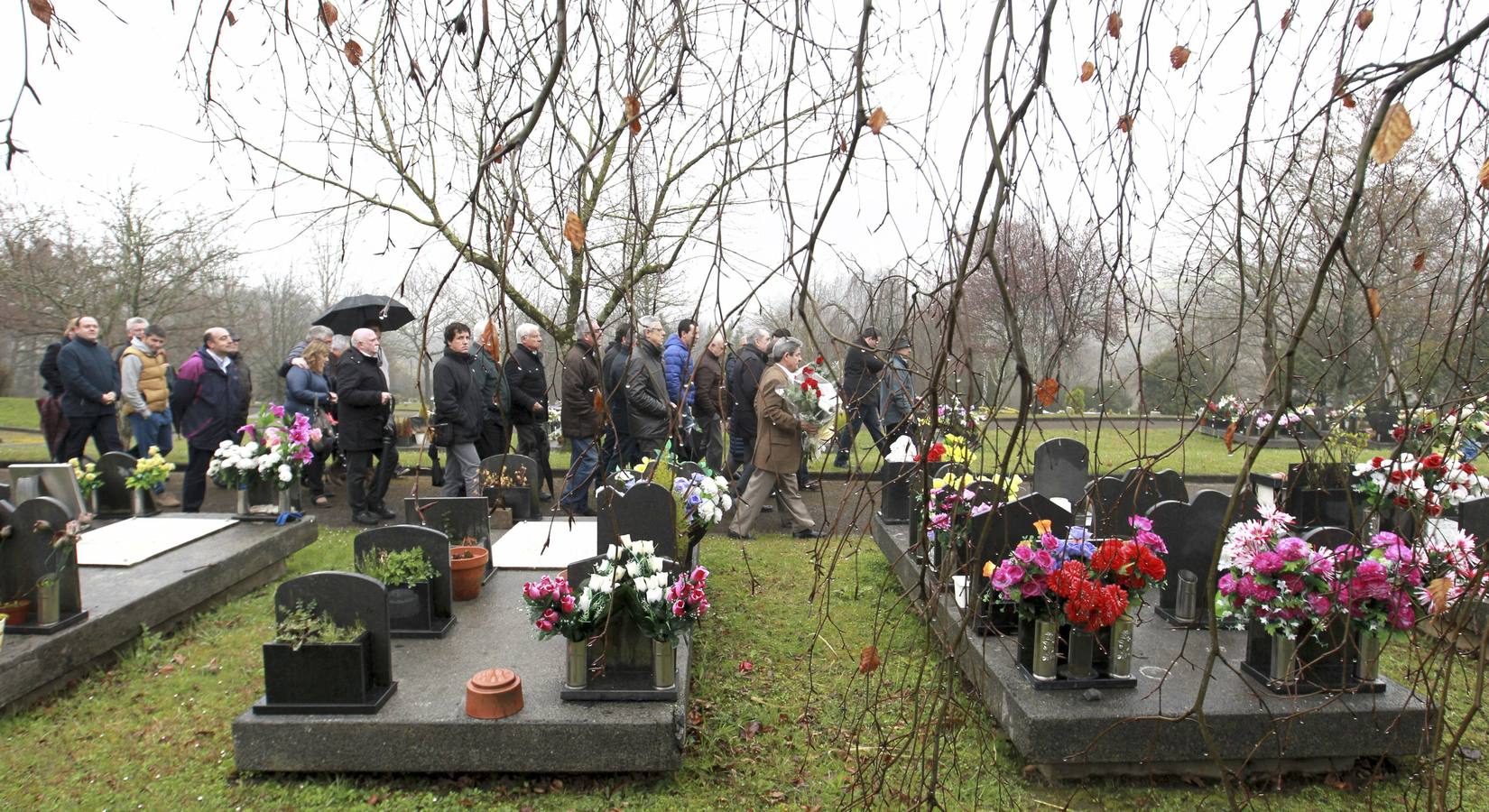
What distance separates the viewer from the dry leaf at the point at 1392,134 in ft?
4.84

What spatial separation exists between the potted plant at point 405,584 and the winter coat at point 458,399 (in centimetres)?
288

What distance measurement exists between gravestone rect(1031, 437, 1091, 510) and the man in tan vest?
337 inches

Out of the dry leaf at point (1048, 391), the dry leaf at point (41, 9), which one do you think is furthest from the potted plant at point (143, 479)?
Answer: the dry leaf at point (1048, 391)

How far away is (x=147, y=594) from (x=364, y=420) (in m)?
2.83

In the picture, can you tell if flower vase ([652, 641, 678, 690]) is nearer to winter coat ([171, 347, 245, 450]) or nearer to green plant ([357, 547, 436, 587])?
green plant ([357, 547, 436, 587])

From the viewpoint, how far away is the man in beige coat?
25.5ft

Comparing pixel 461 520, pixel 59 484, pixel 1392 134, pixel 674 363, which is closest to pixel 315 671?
pixel 461 520

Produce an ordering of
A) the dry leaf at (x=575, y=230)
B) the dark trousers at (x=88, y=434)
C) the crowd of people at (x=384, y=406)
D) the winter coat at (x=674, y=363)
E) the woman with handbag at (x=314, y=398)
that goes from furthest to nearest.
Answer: the woman with handbag at (x=314, y=398) < the dark trousers at (x=88, y=434) < the winter coat at (x=674, y=363) < the crowd of people at (x=384, y=406) < the dry leaf at (x=575, y=230)

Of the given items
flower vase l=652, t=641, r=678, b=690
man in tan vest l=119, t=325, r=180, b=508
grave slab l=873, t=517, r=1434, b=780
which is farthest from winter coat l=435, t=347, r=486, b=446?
grave slab l=873, t=517, r=1434, b=780

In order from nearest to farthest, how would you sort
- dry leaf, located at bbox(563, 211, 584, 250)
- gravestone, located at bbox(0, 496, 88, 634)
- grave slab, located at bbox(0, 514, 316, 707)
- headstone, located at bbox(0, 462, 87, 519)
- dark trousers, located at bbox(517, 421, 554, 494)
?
dry leaf, located at bbox(563, 211, 584, 250) → grave slab, located at bbox(0, 514, 316, 707) → gravestone, located at bbox(0, 496, 88, 634) → headstone, located at bbox(0, 462, 87, 519) → dark trousers, located at bbox(517, 421, 554, 494)

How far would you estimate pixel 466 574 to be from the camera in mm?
5566

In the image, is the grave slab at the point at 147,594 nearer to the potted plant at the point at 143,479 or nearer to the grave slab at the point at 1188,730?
the potted plant at the point at 143,479

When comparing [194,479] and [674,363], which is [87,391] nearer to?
[194,479]

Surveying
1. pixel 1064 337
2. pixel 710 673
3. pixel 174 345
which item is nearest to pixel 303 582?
pixel 710 673
